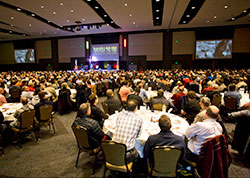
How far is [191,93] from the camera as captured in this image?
432 cm

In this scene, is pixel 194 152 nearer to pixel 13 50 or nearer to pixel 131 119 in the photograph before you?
pixel 131 119

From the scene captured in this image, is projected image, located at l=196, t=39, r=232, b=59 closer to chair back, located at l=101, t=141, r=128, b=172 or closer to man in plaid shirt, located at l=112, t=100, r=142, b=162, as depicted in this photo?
man in plaid shirt, located at l=112, t=100, r=142, b=162

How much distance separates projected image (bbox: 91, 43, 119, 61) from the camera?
2194 cm

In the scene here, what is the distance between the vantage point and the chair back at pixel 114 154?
2359 mm

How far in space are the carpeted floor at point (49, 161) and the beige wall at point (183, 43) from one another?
1755cm

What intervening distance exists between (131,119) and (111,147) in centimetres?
54

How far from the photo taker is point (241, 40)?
18.0 meters

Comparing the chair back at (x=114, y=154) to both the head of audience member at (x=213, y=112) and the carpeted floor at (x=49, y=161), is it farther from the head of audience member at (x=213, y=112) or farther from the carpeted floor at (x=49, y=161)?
the head of audience member at (x=213, y=112)

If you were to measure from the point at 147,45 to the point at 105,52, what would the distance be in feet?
18.7

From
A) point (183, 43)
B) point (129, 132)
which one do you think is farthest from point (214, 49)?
point (129, 132)

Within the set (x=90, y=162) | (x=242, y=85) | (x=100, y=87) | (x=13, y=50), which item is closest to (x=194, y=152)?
(x=90, y=162)

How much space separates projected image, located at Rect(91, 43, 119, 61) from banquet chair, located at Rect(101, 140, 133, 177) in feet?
66.1

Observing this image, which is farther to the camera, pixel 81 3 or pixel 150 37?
pixel 150 37

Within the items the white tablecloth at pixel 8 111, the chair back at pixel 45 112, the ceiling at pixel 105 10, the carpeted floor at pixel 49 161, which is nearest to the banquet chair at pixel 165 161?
the carpeted floor at pixel 49 161
